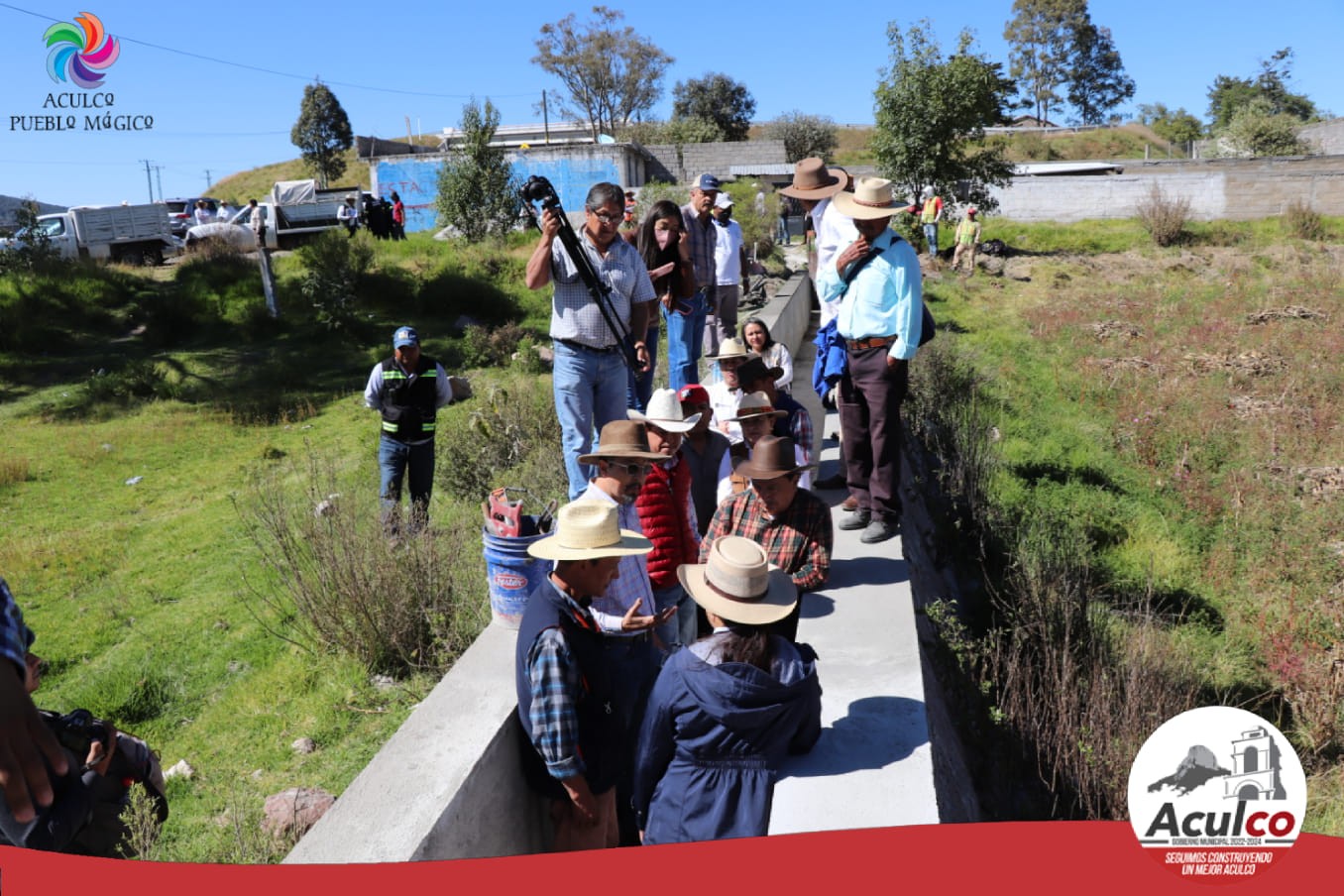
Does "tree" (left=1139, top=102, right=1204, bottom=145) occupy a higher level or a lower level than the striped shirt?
higher

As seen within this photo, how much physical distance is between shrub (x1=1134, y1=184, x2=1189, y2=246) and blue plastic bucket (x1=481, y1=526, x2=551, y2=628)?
28.1 m

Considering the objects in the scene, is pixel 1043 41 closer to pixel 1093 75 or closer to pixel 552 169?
pixel 1093 75

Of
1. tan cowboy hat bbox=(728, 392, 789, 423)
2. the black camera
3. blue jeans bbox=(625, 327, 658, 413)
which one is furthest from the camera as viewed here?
blue jeans bbox=(625, 327, 658, 413)

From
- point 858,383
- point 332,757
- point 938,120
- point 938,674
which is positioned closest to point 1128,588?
point 938,674

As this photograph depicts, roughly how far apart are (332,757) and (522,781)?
1.69 metres

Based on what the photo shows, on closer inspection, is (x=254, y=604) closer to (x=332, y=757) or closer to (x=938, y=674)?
(x=332, y=757)

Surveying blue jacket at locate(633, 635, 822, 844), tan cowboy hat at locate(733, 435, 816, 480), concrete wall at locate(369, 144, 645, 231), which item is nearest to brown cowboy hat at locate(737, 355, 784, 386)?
tan cowboy hat at locate(733, 435, 816, 480)

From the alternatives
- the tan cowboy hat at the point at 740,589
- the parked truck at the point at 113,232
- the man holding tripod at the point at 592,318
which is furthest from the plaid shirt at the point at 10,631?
the parked truck at the point at 113,232

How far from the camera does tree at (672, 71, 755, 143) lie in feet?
208

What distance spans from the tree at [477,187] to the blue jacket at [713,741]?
904 inches

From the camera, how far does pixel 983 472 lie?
9766mm

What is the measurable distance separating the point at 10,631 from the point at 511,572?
6.16 feet

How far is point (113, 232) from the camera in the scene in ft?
88.9

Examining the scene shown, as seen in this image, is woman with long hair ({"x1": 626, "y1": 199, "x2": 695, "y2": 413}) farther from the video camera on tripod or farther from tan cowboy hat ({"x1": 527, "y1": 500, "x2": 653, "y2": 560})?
tan cowboy hat ({"x1": 527, "y1": 500, "x2": 653, "y2": 560})
